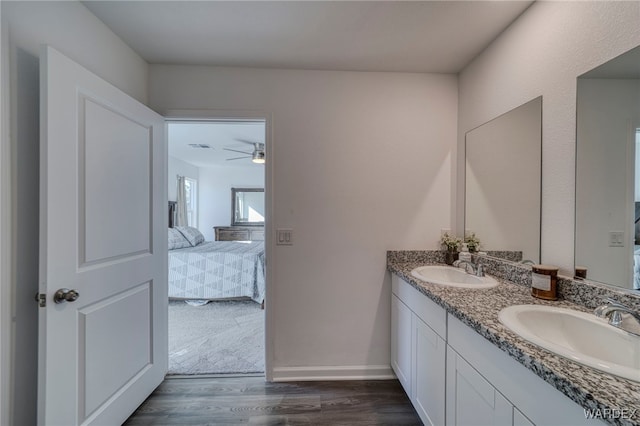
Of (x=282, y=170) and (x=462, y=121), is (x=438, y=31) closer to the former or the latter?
(x=462, y=121)

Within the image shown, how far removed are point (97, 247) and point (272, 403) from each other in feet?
4.76

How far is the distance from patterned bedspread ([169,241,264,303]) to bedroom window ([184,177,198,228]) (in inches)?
108

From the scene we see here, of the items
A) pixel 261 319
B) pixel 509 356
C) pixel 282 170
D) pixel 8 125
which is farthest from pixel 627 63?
pixel 261 319

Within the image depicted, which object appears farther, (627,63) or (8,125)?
(8,125)

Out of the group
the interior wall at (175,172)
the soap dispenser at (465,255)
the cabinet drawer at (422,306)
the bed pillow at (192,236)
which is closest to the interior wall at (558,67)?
the soap dispenser at (465,255)

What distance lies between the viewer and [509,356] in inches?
33.6

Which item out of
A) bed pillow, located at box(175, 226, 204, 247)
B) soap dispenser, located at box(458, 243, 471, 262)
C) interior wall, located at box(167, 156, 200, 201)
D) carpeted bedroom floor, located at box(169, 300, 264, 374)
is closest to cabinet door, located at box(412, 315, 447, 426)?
soap dispenser, located at box(458, 243, 471, 262)

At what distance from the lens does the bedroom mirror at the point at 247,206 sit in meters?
6.61

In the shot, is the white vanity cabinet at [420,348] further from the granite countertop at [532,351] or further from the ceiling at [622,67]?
the ceiling at [622,67]

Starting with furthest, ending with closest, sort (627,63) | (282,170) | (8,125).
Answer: (282,170) → (8,125) → (627,63)

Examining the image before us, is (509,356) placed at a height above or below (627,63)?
below

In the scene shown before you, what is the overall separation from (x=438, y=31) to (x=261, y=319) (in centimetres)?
317

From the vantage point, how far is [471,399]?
1.05 meters

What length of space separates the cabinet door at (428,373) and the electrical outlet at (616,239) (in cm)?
80
